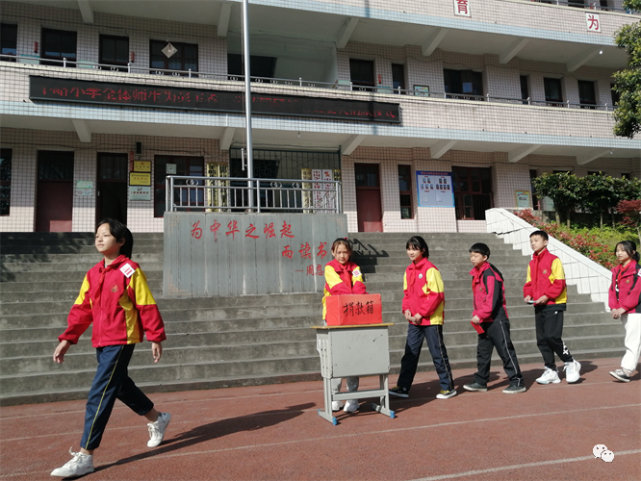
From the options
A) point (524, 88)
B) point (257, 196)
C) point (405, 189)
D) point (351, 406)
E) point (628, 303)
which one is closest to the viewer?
point (351, 406)

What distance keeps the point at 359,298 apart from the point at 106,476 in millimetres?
2663

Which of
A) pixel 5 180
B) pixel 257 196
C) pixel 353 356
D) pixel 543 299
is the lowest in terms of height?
pixel 353 356

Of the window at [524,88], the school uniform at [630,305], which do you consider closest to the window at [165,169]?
the school uniform at [630,305]

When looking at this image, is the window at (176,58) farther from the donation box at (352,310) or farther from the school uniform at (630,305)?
the school uniform at (630,305)

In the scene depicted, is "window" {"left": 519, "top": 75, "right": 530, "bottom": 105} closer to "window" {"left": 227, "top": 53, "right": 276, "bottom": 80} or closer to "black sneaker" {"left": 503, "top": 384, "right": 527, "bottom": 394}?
"window" {"left": 227, "top": 53, "right": 276, "bottom": 80}

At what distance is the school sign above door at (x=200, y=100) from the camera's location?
488 inches

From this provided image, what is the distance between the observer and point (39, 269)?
9.66m

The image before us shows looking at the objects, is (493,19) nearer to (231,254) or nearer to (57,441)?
(231,254)

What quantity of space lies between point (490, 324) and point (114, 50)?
13605 mm

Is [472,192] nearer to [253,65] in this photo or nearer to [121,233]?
[253,65]

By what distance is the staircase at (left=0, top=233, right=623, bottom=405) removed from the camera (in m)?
6.81

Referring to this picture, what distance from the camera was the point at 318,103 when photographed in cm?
1430

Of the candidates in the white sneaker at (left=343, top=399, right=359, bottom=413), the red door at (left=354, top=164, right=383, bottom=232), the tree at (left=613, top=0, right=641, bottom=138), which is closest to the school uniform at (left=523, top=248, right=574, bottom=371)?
the white sneaker at (left=343, top=399, right=359, bottom=413)

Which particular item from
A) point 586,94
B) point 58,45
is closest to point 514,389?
point 58,45
